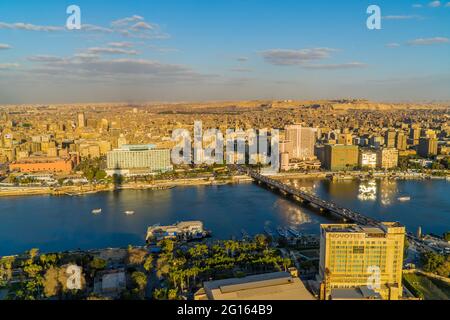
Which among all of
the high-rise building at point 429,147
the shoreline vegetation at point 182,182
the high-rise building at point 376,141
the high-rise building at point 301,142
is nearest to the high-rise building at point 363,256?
the shoreline vegetation at point 182,182

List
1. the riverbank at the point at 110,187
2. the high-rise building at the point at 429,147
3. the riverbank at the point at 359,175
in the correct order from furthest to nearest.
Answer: the high-rise building at the point at 429,147
the riverbank at the point at 359,175
the riverbank at the point at 110,187

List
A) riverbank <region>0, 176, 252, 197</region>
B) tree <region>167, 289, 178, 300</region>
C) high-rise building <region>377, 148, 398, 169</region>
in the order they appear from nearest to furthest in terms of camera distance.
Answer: tree <region>167, 289, 178, 300</region> < riverbank <region>0, 176, 252, 197</region> < high-rise building <region>377, 148, 398, 169</region>

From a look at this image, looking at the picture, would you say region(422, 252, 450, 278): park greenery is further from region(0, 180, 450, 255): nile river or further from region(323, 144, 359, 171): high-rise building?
region(323, 144, 359, 171): high-rise building

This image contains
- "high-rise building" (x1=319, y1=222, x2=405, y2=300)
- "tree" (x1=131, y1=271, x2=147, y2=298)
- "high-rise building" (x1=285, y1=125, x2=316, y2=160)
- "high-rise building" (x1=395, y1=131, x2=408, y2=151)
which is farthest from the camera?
"high-rise building" (x1=395, y1=131, x2=408, y2=151)

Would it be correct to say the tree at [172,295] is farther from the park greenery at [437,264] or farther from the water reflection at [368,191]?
the water reflection at [368,191]

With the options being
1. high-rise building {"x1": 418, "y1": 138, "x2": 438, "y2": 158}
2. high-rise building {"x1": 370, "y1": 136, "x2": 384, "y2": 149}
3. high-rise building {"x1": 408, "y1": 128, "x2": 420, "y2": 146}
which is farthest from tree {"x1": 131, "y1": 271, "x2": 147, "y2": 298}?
high-rise building {"x1": 408, "y1": 128, "x2": 420, "y2": 146}

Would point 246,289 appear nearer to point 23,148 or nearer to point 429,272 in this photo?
point 429,272
